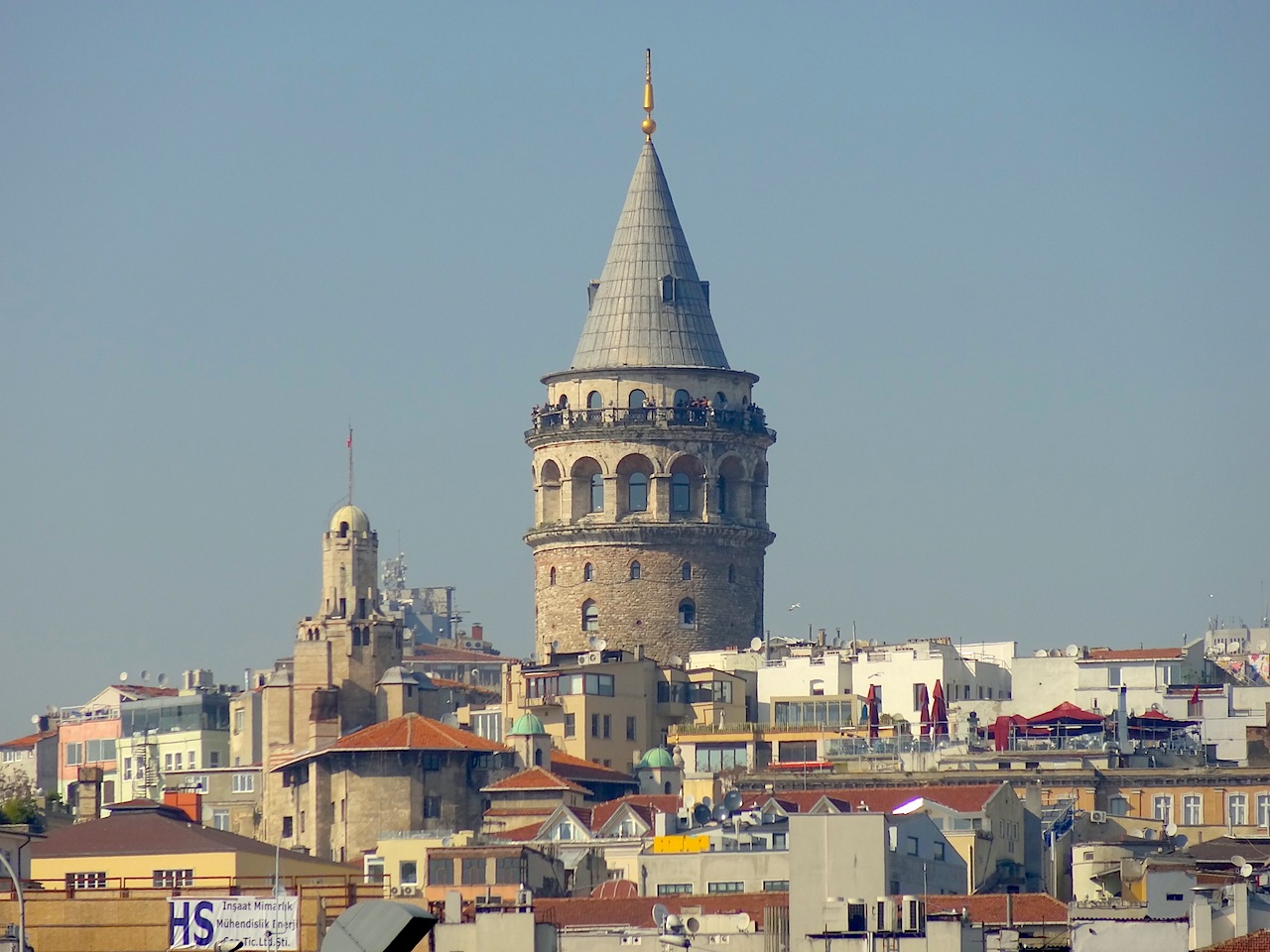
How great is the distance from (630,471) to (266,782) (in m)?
16.1

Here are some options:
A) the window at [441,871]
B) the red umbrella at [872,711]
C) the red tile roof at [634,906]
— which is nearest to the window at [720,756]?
the red umbrella at [872,711]

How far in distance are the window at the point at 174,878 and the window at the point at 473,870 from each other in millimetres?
6519

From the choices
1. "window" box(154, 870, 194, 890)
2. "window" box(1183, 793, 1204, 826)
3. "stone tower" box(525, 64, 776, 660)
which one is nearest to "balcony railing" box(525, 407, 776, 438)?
"stone tower" box(525, 64, 776, 660)

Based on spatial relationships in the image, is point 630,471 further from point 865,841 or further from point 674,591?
point 865,841

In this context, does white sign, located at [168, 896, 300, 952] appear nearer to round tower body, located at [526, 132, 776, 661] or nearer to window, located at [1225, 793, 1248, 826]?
window, located at [1225, 793, 1248, 826]

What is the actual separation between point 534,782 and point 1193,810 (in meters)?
18.3

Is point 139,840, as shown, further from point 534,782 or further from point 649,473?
point 649,473

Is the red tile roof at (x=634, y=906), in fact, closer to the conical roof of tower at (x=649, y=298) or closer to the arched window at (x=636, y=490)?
the arched window at (x=636, y=490)

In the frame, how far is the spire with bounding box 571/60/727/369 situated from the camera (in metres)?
123

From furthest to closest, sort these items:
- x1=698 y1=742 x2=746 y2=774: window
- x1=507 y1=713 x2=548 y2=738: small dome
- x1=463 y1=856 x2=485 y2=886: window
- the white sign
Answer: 1. x1=698 y1=742 x2=746 y2=774: window
2. x1=507 y1=713 x2=548 y2=738: small dome
3. x1=463 y1=856 x2=485 y2=886: window
4. the white sign

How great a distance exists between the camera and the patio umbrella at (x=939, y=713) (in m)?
111

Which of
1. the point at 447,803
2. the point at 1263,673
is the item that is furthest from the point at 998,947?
the point at 1263,673

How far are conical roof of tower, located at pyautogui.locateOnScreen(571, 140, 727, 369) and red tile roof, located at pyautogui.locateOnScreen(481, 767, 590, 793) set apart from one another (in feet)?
66.9

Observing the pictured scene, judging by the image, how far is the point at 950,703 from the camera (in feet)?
376
